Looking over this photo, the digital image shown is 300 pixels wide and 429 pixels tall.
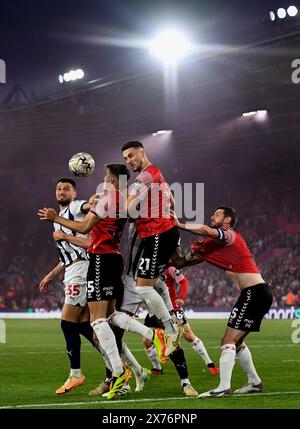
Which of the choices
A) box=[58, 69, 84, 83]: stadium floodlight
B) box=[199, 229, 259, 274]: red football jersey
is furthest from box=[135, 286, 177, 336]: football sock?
box=[58, 69, 84, 83]: stadium floodlight

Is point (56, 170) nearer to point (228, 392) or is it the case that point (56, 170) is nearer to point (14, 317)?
point (14, 317)

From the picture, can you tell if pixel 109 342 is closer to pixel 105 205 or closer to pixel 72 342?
pixel 72 342

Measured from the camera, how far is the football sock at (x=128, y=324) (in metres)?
9.27

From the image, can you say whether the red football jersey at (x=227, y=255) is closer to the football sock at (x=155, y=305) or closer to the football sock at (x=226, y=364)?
the football sock at (x=155, y=305)

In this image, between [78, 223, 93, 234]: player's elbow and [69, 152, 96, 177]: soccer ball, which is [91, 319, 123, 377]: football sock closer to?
[78, 223, 93, 234]: player's elbow

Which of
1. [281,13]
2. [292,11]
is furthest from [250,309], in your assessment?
[281,13]

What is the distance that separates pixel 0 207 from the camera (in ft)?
171

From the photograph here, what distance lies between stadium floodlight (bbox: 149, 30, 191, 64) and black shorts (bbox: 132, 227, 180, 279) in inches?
1065

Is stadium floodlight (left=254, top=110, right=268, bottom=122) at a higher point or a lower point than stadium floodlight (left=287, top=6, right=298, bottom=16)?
lower

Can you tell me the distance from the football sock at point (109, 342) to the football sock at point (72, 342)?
905mm

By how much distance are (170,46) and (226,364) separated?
1127 inches

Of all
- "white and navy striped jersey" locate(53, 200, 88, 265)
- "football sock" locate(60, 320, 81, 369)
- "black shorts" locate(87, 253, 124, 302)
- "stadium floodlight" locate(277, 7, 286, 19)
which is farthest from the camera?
"stadium floodlight" locate(277, 7, 286, 19)

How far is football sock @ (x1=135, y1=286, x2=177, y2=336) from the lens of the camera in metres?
9.29
